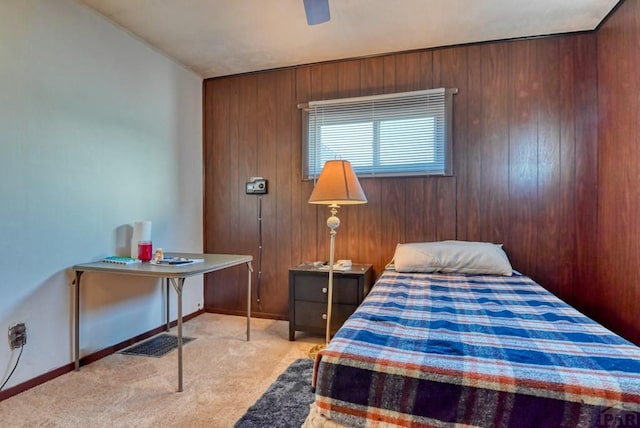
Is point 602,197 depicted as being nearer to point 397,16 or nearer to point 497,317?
point 497,317

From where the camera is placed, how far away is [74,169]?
7.46 feet

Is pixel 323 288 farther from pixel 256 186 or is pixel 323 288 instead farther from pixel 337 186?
pixel 256 186

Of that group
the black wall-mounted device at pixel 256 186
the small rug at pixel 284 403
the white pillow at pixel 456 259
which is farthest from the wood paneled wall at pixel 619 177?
the black wall-mounted device at pixel 256 186

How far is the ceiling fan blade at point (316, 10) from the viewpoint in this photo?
164 cm

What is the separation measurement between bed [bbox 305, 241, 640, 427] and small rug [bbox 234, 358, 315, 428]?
69 cm

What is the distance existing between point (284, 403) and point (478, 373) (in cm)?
123

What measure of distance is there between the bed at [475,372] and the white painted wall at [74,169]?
196 centimetres

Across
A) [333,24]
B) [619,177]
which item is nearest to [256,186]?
[333,24]

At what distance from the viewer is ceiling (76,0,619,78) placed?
2.32 meters

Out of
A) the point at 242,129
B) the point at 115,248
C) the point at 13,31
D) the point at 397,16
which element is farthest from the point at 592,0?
the point at 115,248

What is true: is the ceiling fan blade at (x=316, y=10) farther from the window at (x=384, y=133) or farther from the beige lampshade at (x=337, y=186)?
the window at (x=384, y=133)

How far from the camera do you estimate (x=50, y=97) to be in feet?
7.01

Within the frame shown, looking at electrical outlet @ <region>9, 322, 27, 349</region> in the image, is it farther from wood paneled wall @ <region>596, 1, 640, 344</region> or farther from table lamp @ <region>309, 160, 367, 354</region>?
wood paneled wall @ <region>596, 1, 640, 344</region>

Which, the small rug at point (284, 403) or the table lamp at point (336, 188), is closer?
the small rug at point (284, 403)
